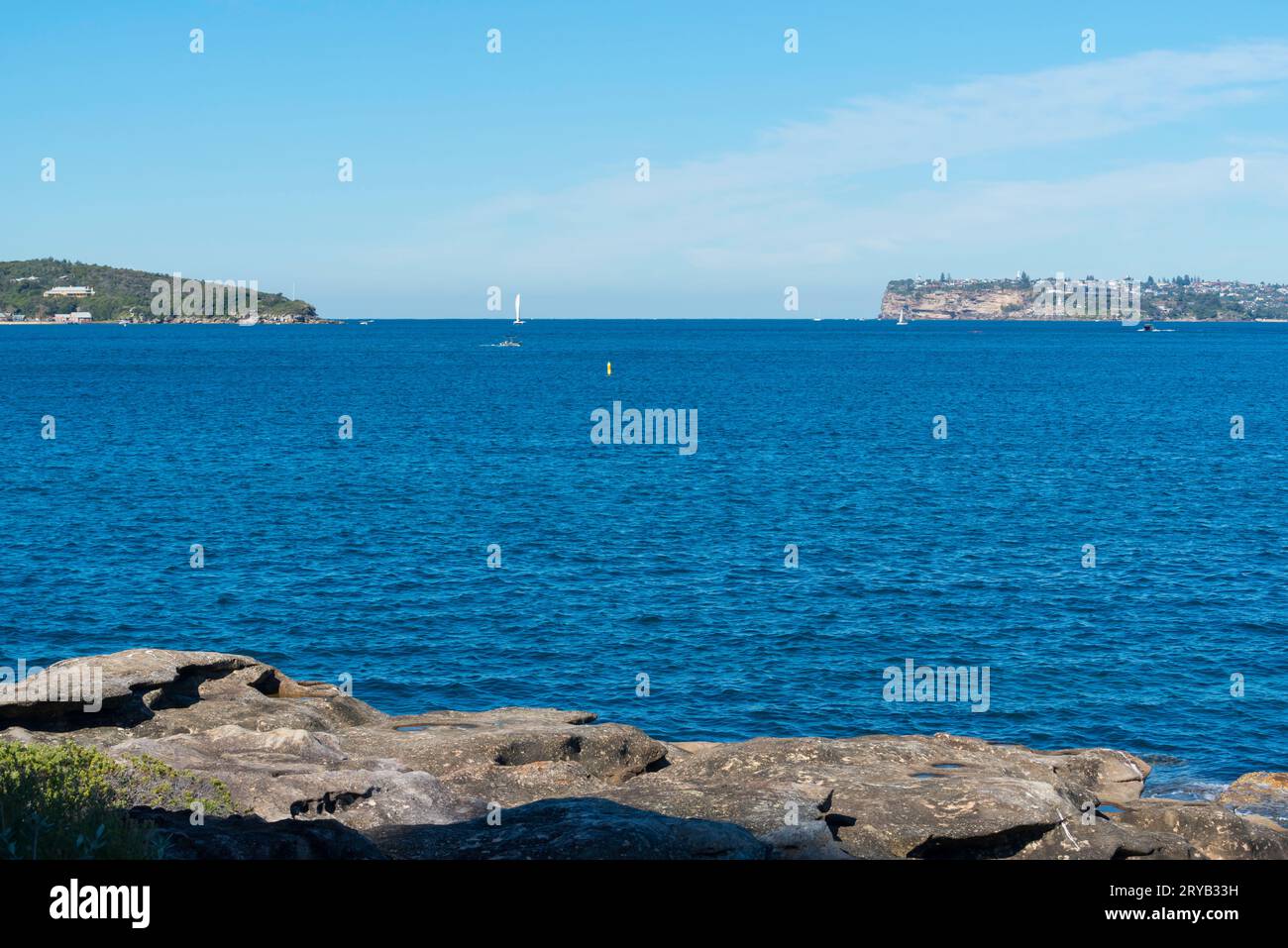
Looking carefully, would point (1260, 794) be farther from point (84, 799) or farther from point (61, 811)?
point (61, 811)

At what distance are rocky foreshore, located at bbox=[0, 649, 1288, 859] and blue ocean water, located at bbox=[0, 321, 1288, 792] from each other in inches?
309

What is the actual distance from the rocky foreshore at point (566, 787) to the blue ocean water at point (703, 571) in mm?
7856

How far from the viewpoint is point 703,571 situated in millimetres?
57906

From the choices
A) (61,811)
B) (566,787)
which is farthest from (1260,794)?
(61,811)

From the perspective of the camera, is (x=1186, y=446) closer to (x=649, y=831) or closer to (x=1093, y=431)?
(x=1093, y=431)

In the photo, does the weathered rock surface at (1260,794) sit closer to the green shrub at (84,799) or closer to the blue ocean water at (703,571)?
the blue ocean water at (703,571)

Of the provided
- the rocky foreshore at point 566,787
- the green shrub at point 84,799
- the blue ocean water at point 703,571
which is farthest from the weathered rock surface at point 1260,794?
the green shrub at point 84,799

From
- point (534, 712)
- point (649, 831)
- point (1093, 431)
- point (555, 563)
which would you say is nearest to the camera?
point (649, 831)

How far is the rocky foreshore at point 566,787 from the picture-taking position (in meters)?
19.8

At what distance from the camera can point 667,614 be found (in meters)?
50.5
